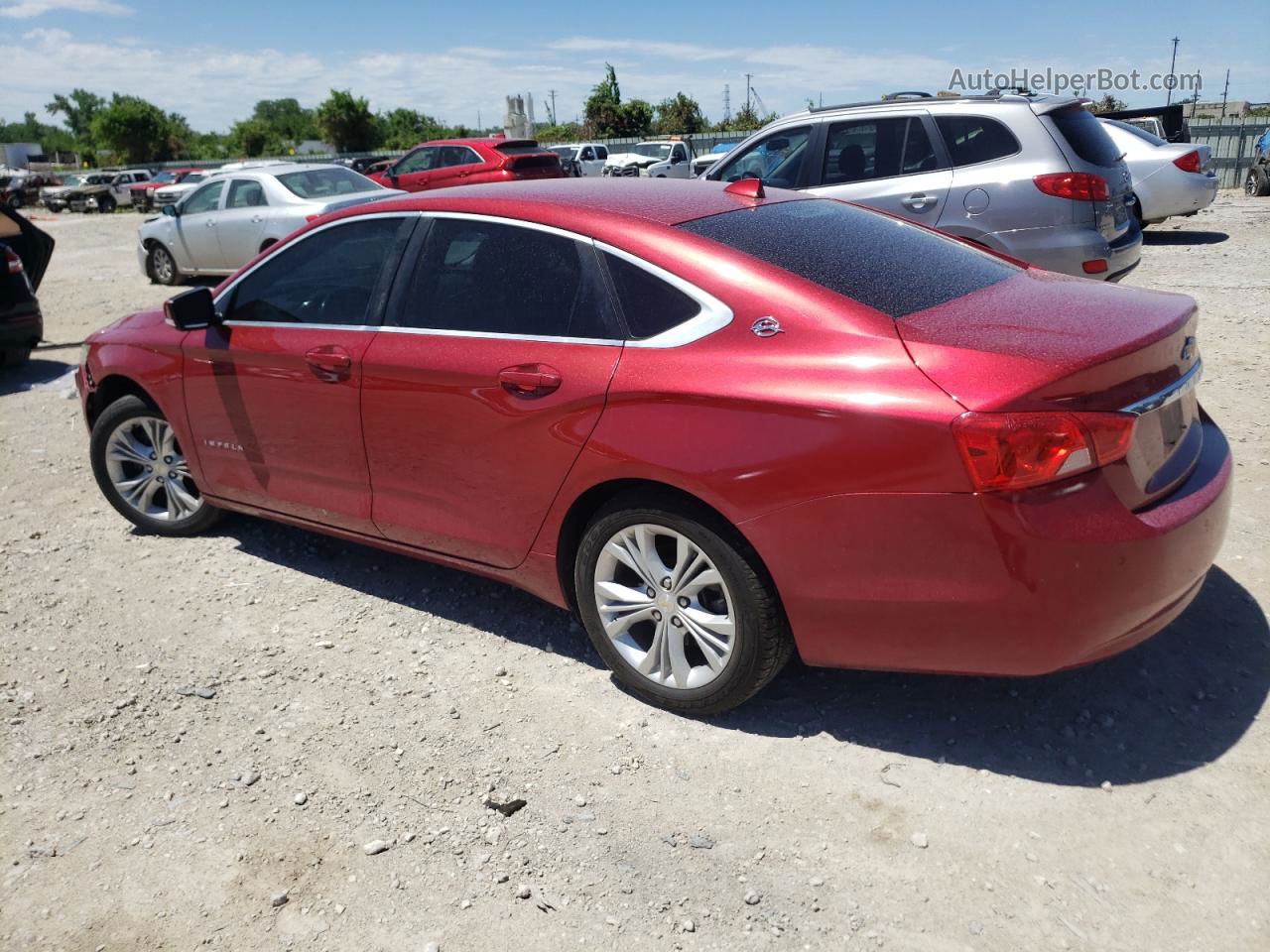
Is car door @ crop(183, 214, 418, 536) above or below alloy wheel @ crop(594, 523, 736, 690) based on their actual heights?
above

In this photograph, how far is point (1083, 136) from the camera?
7.45m

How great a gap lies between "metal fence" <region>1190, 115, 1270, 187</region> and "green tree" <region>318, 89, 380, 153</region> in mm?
55432

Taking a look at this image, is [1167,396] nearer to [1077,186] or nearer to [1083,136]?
[1077,186]

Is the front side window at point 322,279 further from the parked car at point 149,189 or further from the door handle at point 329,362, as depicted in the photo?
the parked car at point 149,189

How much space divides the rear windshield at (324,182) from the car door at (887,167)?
6.93 meters

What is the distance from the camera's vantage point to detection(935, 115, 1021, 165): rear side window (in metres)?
7.50

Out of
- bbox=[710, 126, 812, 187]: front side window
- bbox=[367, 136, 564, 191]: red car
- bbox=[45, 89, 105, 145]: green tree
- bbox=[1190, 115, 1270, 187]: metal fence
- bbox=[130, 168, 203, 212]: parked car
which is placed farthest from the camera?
bbox=[45, 89, 105, 145]: green tree

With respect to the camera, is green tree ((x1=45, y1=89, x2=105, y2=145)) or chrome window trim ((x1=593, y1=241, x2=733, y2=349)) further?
green tree ((x1=45, y1=89, x2=105, y2=145))

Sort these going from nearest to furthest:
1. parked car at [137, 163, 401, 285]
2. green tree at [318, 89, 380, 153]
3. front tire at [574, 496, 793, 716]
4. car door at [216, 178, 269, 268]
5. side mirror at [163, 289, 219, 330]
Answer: front tire at [574, 496, 793, 716] → side mirror at [163, 289, 219, 330] → parked car at [137, 163, 401, 285] → car door at [216, 178, 269, 268] → green tree at [318, 89, 380, 153]

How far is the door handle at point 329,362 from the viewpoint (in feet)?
13.1

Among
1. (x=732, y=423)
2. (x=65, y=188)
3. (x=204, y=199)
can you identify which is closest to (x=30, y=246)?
(x=204, y=199)

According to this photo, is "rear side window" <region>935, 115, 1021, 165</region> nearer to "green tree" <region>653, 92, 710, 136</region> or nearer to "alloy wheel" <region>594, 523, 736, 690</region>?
"alloy wheel" <region>594, 523, 736, 690</region>

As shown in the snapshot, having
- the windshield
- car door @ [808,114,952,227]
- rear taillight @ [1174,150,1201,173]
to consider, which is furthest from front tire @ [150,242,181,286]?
the windshield

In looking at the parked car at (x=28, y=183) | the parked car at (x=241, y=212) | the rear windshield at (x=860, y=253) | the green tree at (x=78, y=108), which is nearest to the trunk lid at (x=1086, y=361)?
the rear windshield at (x=860, y=253)
